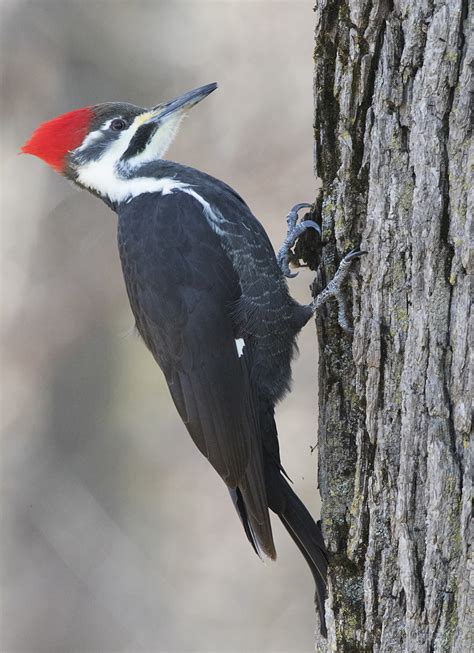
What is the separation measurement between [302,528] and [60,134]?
1.74 metres

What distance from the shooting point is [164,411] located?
18.5 ft

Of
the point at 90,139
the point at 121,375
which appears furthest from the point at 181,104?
the point at 121,375

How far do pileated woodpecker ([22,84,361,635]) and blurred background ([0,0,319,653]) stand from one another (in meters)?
2.28

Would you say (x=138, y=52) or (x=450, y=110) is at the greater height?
(x=138, y=52)

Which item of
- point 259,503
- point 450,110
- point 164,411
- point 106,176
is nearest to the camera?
point 450,110

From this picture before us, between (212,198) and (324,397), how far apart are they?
86cm

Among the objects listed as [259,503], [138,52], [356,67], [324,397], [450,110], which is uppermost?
[138,52]

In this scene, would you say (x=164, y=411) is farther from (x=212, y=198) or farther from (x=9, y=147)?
(x=212, y=198)

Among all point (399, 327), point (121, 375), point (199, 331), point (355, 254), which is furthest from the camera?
point (121, 375)

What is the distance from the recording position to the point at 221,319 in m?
2.78

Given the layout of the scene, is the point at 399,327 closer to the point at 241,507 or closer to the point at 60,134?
the point at 241,507

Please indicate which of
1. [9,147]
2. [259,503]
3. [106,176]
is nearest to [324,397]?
[259,503]

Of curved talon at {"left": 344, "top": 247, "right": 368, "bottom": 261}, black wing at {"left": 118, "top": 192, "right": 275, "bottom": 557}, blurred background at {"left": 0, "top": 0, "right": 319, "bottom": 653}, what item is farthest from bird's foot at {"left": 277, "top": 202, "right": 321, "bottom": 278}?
blurred background at {"left": 0, "top": 0, "right": 319, "bottom": 653}

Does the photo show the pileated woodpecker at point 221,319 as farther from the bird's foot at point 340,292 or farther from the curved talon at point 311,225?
the bird's foot at point 340,292
